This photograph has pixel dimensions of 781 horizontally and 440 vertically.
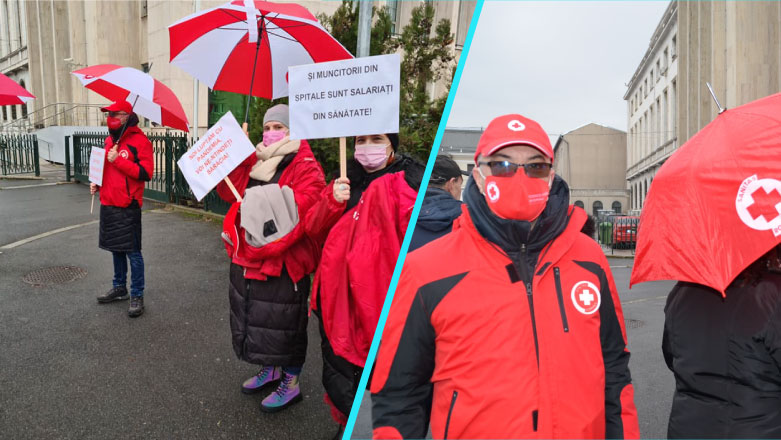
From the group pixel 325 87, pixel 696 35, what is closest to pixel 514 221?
pixel 325 87

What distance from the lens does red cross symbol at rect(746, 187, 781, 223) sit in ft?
6.05

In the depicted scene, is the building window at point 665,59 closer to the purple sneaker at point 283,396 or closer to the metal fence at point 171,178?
the metal fence at point 171,178

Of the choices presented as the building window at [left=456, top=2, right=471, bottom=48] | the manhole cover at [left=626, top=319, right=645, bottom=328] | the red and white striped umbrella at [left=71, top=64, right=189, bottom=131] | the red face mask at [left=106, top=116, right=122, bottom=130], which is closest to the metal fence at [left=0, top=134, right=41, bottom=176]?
the red and white striped umbrella at [left=71, top=64, right=189, bottom=131]

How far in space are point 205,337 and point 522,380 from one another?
4098 mm

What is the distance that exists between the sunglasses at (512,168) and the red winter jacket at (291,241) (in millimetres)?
2018

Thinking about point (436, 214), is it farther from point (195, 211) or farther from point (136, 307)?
point (195, 211)

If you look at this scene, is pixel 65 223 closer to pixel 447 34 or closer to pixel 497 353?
pixel 447 34

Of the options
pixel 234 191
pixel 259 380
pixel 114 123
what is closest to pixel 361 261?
pixel 234 191

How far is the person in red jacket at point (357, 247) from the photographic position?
Result: 268 cm

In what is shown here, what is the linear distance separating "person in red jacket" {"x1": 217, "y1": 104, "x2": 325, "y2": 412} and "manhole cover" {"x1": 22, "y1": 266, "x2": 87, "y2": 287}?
13.1ft

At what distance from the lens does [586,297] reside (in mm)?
1529

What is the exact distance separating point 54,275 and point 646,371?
638 centimetres

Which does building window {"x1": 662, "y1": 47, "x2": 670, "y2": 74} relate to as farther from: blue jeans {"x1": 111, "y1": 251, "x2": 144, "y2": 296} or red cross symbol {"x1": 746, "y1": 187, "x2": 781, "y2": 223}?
red cross symbol {"x1": 746, "y1": 187, "x2": 781, "y2": 223}

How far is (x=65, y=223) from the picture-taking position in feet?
35.1
